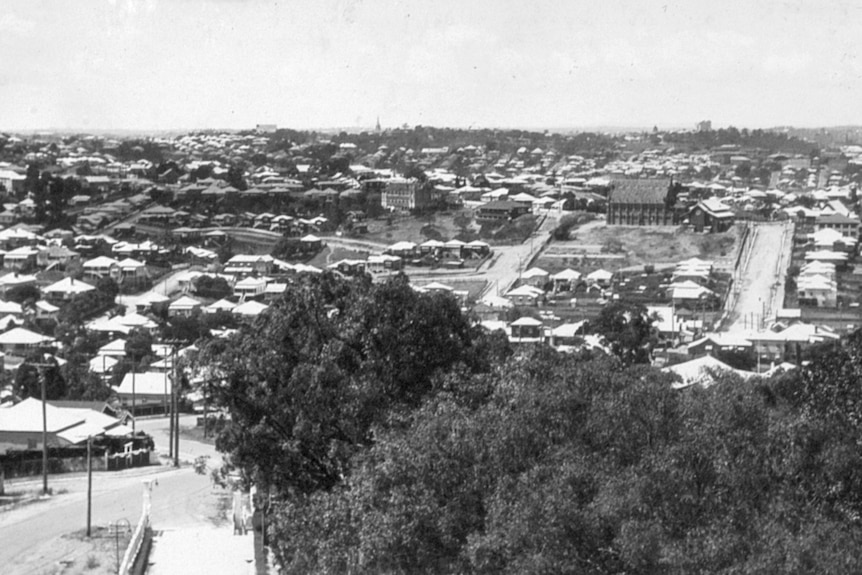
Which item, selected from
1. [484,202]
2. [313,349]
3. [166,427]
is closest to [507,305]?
[166,427]

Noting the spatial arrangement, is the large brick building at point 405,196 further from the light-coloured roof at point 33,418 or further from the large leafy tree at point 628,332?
the light-coloured roof at point 33,418

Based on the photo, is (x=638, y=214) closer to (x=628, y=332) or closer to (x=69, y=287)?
(x=69, y=287)

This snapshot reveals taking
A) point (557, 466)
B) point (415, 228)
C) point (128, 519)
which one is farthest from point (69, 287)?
point (557, 466)

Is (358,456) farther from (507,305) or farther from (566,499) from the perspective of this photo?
(507,305)

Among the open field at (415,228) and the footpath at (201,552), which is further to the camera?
the open field at (415,228)

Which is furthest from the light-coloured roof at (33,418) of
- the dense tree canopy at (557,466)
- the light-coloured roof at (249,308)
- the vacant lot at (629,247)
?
the vacant lot at (629,247)
